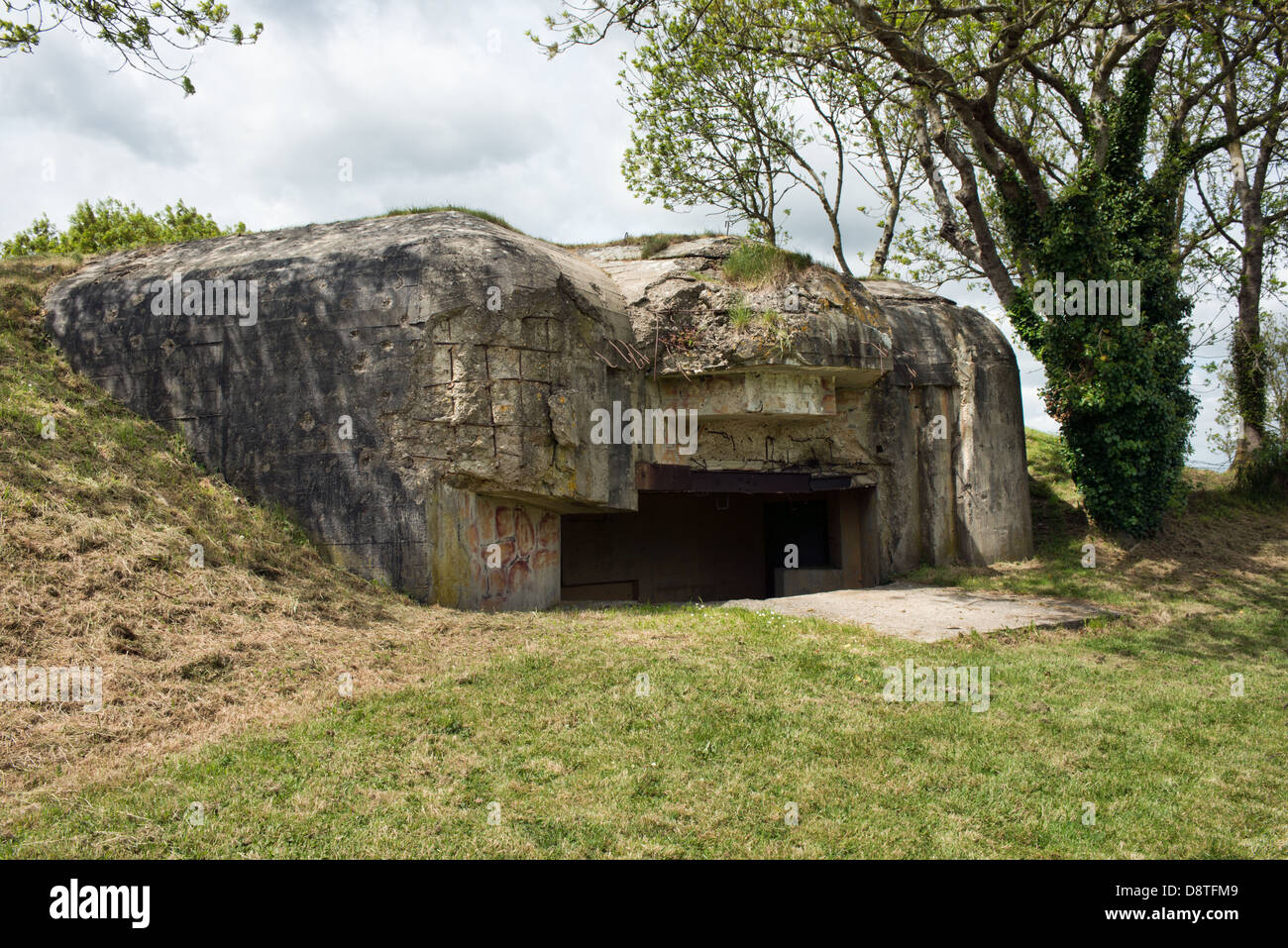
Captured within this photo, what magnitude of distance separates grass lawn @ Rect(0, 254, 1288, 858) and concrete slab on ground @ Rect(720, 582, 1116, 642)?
282 mm

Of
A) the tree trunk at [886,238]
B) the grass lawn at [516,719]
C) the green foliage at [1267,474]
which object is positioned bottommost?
the grass lawn at [516,719]

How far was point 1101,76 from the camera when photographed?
12781mm

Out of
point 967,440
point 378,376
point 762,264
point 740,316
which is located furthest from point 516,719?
point 967,440

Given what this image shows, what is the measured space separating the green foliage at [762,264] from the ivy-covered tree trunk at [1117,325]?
358cm

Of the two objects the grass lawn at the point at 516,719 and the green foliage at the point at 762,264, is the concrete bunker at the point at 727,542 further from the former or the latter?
the grass lawn at the point at 516,719

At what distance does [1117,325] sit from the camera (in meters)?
11.9

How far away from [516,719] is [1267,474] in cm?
1371

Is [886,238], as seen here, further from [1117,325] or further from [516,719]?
[516,719]

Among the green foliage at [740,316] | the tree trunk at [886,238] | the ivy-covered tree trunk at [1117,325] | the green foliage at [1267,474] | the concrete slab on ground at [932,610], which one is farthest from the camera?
the tree trunk at [886,238]

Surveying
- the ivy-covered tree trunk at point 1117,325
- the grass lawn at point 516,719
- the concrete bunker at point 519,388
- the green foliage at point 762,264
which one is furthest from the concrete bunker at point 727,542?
the grass lawn at point 516,719

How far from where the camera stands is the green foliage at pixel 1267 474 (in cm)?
1409

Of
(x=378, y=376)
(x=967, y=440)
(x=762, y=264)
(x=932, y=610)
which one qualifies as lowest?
(x=932, y=610)

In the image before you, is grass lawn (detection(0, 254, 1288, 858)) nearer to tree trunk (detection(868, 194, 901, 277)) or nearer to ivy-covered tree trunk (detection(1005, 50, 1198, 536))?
ivy-covered tree trunk (detection(1005, 50, 1198, 536))

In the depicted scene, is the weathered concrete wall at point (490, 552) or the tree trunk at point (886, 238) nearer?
the weathered concrete wall at point (490, 552)
